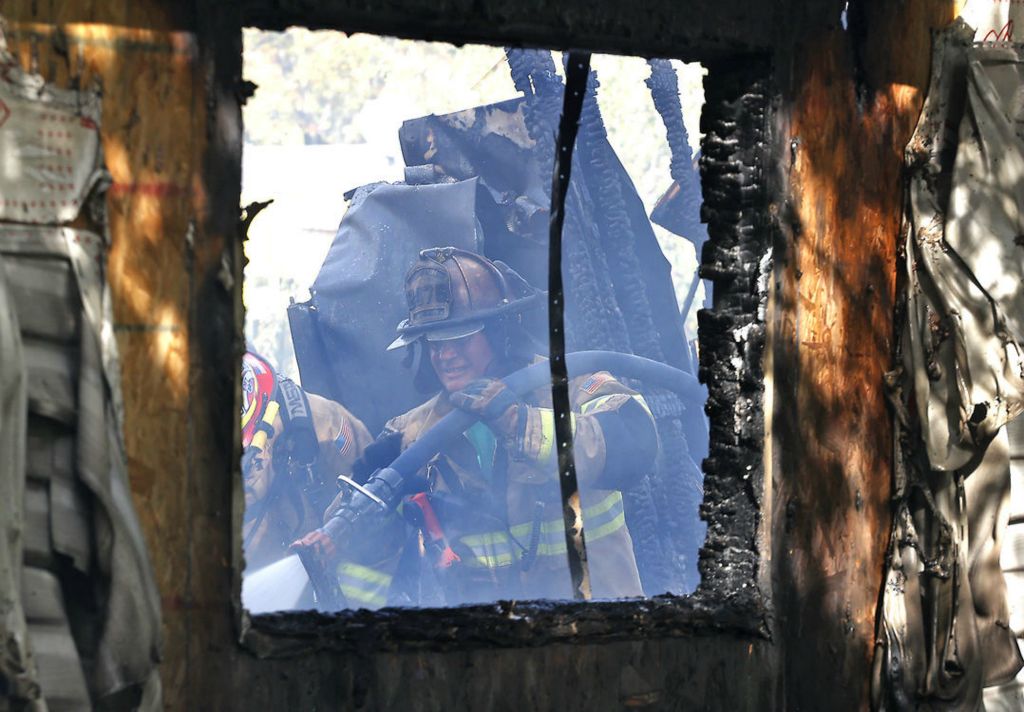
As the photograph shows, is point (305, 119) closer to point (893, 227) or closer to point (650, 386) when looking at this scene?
point (650, 386)

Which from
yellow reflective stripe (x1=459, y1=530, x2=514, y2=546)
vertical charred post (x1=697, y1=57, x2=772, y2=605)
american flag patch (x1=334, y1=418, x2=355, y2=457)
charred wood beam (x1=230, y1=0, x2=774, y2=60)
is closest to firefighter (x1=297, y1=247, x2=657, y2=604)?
yellow reflective stripe (x1=459, y1=530, x2=514, y2=546)

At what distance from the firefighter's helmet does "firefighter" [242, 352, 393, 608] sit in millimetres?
1258

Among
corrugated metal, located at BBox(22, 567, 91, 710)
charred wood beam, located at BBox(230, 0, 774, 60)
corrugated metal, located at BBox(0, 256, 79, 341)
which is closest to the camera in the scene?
corrugated metal, located at BBox(22, 567, 91, 710)

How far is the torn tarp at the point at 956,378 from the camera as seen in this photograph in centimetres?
418

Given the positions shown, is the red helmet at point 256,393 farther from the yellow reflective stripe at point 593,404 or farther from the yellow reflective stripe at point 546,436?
the yellow reflective stripe at point 593,404

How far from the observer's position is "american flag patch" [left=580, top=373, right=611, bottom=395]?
14.6 meters

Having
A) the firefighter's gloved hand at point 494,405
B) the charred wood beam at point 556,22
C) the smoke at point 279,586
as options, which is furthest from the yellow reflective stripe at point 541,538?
the charred wood beam at point 556,22

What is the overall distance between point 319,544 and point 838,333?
32.8 ft

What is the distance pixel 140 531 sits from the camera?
10.8 feet

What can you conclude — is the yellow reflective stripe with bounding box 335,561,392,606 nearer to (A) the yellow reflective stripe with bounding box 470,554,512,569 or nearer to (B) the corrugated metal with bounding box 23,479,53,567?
(A) the yellow reflective stripe with bounding box 470,554,512,569

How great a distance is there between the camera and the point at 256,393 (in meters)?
14.3

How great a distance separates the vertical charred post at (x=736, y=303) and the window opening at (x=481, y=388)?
848 cm

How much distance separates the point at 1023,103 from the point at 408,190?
12.1m

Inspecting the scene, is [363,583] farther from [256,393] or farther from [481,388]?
[481,388]
